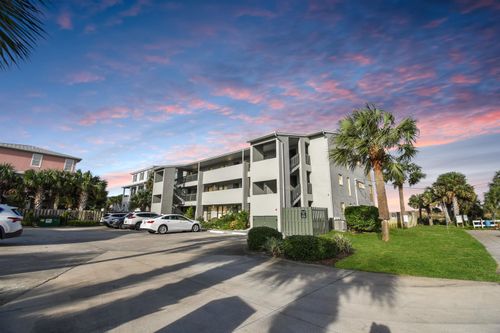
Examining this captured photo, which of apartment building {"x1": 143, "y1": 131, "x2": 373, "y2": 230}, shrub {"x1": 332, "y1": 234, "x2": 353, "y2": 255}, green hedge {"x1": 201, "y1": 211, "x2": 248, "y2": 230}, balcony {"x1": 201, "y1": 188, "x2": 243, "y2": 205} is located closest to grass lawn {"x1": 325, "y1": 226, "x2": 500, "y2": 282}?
shrub {"x1": 332, "y1": 234, "x2": 353, "y2": 255}

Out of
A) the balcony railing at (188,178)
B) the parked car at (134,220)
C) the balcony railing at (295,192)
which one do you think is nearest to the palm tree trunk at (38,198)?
the parked car at (134,220)

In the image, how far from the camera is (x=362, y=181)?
30.9m

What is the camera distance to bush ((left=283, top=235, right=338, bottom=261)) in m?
9.61

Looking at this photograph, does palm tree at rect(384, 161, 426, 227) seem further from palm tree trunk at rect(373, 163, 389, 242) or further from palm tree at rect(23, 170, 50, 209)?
palm tree at rect(23, 170, 50, 209)

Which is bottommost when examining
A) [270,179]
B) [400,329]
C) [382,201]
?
[400,329]

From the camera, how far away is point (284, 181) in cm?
2406

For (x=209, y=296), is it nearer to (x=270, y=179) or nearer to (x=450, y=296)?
(x=450, y=296)

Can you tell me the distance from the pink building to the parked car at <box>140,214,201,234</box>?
29059 millimetres

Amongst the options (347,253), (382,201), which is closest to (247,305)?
(347,253)

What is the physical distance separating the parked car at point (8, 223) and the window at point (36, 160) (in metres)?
33.4

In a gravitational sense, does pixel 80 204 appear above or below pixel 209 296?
above

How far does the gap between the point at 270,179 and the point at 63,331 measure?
21411 millimetres

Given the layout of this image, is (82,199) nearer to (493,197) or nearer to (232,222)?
(232,222)

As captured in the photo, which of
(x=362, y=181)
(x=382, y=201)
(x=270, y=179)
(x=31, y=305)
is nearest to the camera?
(x=31, y=305)
